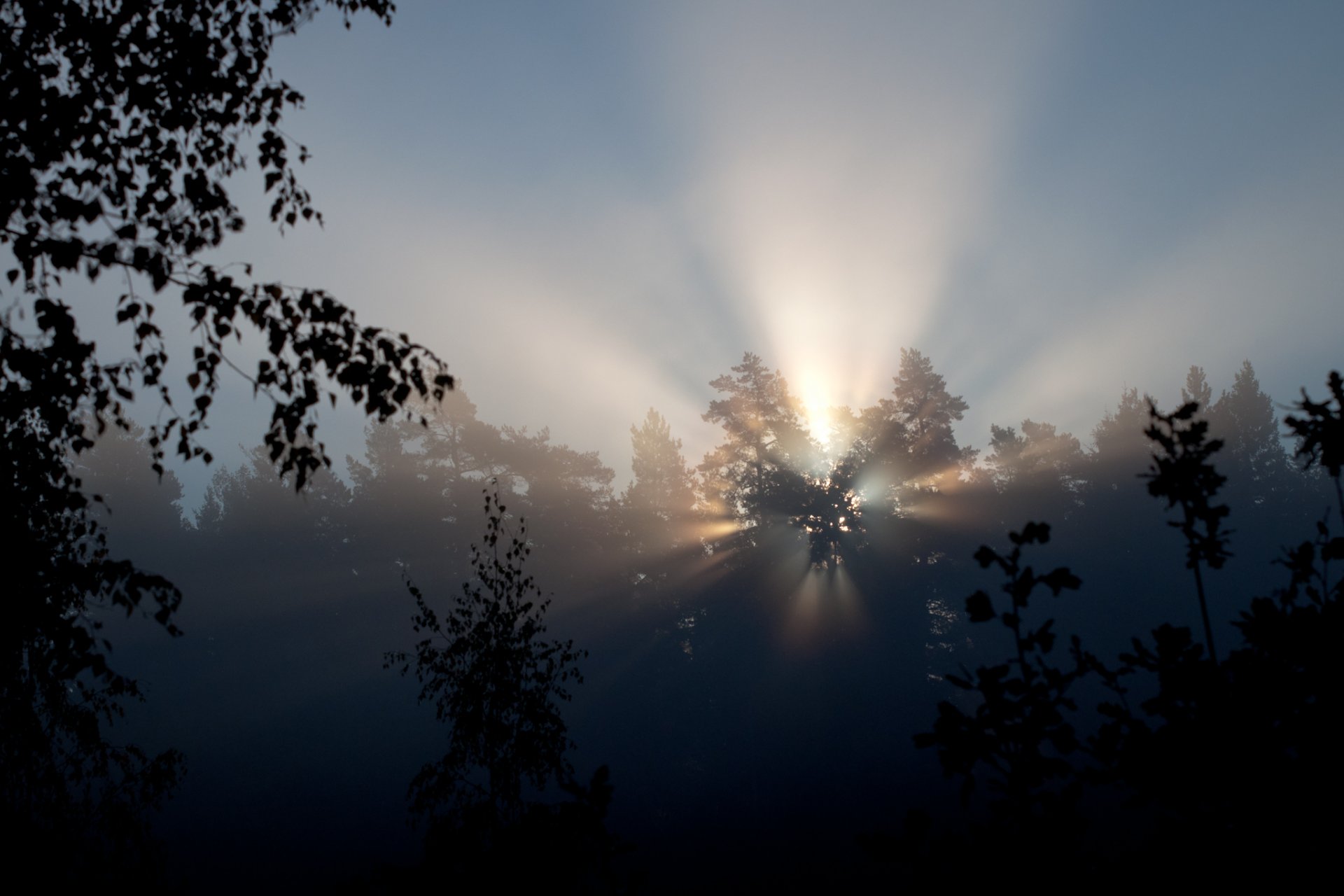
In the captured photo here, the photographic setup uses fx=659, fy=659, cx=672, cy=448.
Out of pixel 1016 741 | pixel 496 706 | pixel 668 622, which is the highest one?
pixel 668 622

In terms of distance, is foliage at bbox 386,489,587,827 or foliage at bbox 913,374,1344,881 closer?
foliage at bbox 913,374,1344,881

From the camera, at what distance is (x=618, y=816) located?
27.0 meters

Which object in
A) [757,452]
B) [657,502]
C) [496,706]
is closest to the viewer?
[496,706]

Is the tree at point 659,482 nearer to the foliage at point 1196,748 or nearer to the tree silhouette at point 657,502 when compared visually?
the tree silhouette at point 657,502

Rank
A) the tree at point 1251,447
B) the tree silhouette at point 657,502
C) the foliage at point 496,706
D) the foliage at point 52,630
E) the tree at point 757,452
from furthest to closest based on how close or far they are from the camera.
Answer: the tree at point 1251,447 < the tree silhouette at point 657,502 < the tree at point 757,452 < the foliage at point 496,706 < the foliage at point 52,630

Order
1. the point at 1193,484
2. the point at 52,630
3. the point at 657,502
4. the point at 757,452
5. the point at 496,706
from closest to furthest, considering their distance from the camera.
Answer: the point at 1193,484 < the point at 52,630 < the point at 496,706 < the point at 757,452 < the point at 657,502

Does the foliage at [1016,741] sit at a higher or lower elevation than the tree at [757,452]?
lower

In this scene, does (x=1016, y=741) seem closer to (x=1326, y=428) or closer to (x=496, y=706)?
(x=1326, y=428)

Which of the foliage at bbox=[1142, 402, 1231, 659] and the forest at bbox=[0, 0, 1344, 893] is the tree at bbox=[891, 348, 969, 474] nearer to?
the forest at bbox=[0, 0, 1344, 893]

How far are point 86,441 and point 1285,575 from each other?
7348 centimetres

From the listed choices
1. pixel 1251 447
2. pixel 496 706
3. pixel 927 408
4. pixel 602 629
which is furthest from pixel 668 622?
pixel 1251 447

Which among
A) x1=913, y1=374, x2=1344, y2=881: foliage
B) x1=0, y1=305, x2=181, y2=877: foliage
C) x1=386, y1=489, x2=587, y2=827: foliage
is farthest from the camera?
x1=386, y1=489, x2=587, y2=827: foliage

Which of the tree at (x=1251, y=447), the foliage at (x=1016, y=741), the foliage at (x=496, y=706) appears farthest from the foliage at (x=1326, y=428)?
the tree at (x=1251, y=447)

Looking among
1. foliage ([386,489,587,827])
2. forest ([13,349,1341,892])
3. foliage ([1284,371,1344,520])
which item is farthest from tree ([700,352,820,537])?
foliage ([1284,371,1344,520])
